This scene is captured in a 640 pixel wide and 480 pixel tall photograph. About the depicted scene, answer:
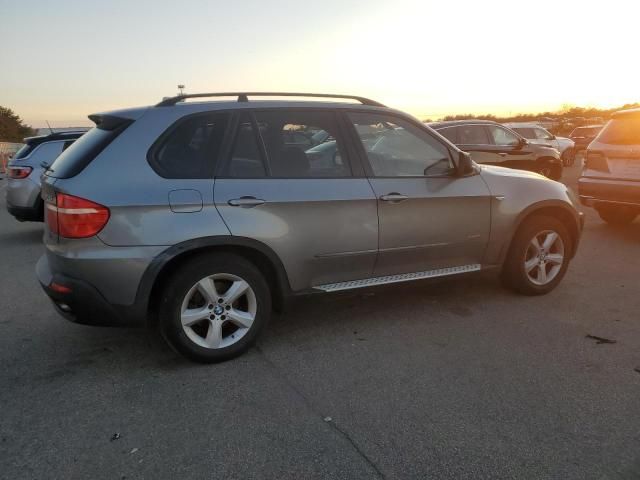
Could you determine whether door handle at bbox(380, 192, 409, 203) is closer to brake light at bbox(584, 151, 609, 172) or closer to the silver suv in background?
brake light at bbox(584, 151, 609, 172)

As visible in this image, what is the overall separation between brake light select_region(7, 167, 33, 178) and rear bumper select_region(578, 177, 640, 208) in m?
8.36

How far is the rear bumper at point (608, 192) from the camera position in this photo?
6.61 m

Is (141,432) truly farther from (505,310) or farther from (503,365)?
(505,310)

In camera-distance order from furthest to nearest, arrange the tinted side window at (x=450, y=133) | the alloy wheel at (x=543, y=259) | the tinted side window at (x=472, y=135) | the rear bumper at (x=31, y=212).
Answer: the tinted side window at (x=472, y=135), the tinted side window at (x=450, y=133), the rear bumper at (x=31, y=212), the alloy wheel at (x=543, y=259)

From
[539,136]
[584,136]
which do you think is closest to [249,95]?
[539,136]

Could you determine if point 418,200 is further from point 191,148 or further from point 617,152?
point 617,152

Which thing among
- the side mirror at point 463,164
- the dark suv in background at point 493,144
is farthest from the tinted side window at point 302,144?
the dark suv in background at point 493,144

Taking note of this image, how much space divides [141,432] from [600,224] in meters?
7.99

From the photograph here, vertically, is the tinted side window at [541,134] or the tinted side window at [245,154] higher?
the tinted side window at [245,154]

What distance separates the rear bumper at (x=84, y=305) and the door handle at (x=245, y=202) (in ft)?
3.06

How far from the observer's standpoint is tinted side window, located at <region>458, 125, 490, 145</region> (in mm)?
10766

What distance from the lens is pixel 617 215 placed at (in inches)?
317

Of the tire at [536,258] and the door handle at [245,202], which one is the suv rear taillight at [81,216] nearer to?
the door handle at [245,202]

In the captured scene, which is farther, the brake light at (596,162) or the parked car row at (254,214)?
the brake light at (596,162)
